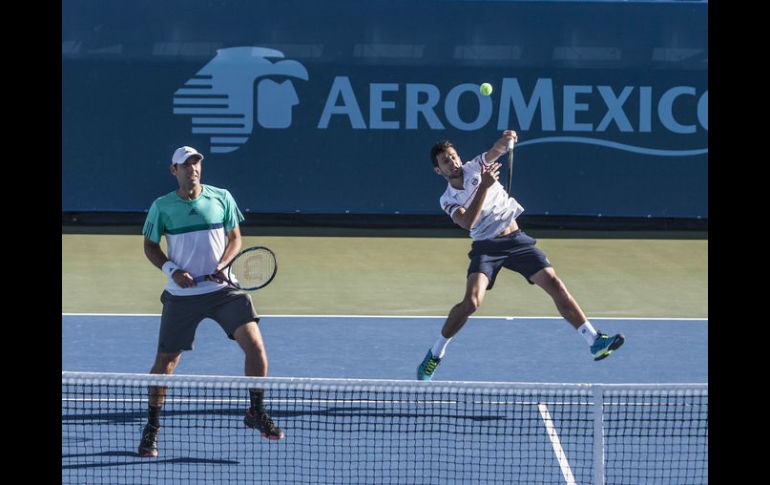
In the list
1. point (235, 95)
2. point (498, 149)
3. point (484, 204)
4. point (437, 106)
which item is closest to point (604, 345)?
point (484, 204)

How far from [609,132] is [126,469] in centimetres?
1155

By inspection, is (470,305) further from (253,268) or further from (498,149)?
(253,268)

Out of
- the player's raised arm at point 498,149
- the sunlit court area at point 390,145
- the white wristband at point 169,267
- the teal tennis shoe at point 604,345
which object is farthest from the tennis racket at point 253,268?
the sunlit court area at point 390,145

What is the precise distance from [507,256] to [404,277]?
5187 mm

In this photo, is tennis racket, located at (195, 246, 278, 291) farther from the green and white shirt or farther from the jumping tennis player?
the jumping tennis player

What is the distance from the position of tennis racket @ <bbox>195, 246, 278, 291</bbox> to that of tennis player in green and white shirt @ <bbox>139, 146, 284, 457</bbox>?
0.23 meters

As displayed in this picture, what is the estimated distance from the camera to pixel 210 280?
7.34 metres

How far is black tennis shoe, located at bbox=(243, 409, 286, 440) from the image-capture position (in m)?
7.25

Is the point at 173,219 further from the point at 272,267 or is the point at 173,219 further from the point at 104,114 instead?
the point at 104,114

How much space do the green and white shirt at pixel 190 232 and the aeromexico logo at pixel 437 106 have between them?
32.0 feet

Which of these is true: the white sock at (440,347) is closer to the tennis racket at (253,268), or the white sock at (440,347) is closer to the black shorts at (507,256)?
the black shorts at (507,256)

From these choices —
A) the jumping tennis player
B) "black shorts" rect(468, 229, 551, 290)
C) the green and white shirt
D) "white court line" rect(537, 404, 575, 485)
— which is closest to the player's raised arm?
the jumping tennis player

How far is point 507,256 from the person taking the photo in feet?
28.6
